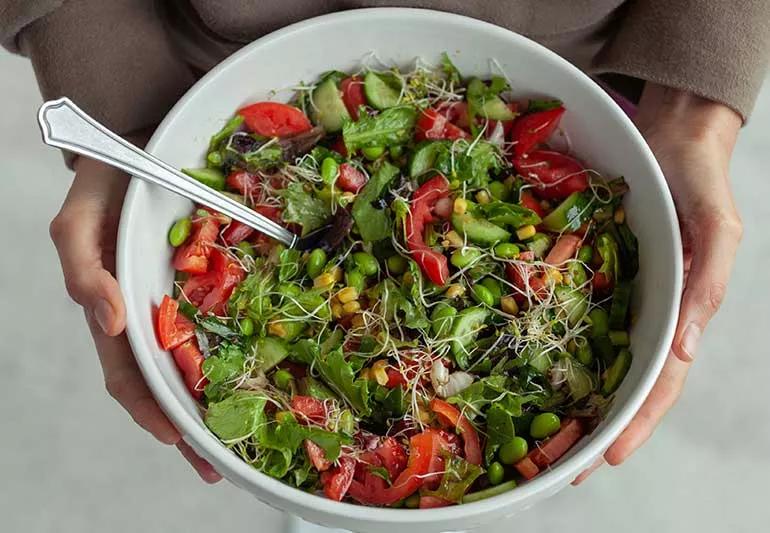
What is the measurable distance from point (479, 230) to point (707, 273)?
0.30 meters

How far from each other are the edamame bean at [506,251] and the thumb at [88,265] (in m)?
0.49

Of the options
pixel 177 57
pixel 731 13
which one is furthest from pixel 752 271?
pixel 177 57

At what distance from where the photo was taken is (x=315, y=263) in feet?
3.86

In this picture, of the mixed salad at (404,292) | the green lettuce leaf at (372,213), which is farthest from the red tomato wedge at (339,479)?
the green lettuce leaf at (372,213)

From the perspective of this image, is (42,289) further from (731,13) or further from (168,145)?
(731,13)

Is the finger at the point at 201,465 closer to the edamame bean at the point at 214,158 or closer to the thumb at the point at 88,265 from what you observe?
the thumb at the point at 88,265

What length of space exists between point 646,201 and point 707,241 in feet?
0.31

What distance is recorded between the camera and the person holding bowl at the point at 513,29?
118 centimetres

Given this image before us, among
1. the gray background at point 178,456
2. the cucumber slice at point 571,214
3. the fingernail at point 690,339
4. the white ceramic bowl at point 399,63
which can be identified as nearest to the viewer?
the white ceramic bowl at point 399,63

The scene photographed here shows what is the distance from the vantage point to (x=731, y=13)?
A: 4.14 ft

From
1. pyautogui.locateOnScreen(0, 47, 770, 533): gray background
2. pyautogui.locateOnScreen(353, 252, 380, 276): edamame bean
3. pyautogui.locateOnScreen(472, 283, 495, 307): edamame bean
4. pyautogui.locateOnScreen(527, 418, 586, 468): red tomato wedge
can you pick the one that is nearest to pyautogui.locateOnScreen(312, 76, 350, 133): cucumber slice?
pyautogui.locateOnScreen(353, 252, 380, 276): edamame bean

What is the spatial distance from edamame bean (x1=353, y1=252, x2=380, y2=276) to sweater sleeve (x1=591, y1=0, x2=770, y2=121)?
1.60ft

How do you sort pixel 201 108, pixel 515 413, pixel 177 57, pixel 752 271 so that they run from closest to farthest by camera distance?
pixel 515 413 < pixel 201 108 < pixel 177 57 < pixel 752 271

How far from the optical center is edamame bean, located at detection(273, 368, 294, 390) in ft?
3.70
